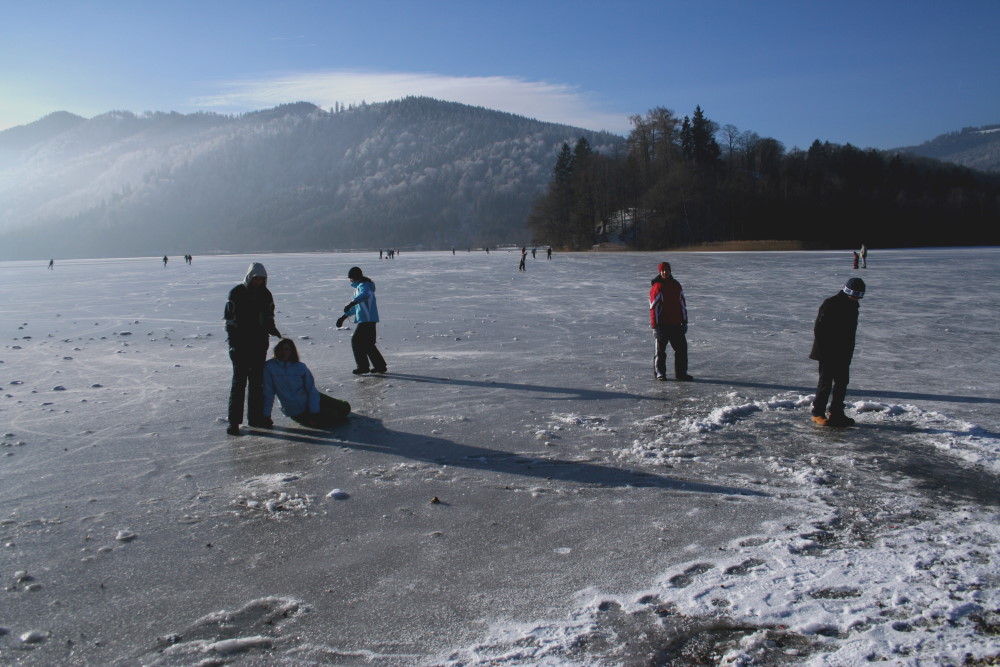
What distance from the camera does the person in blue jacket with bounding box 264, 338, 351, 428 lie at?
627cm

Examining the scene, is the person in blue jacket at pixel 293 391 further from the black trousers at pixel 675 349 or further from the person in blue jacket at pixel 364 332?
the black trousers at pixel 675 349

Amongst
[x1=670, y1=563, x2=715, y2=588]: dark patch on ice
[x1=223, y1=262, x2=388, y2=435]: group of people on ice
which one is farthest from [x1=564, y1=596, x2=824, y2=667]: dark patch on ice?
[x1=223, y1=262, x2=388, y2=435]: group of people on ice

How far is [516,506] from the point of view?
14.1 ft

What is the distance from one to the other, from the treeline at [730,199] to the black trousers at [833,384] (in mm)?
69575

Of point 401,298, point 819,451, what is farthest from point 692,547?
point 401,298

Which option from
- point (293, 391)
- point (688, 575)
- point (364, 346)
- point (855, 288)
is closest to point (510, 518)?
point (688, 575)

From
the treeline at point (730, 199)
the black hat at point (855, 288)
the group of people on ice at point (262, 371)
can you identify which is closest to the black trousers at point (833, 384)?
the black hat at point (855, 288)

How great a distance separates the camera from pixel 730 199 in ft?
251

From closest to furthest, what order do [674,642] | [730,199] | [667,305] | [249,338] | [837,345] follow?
[674,642] → [837,345] → [249,338] → [667,305] → [730,199]

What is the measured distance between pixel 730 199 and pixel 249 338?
7764cm

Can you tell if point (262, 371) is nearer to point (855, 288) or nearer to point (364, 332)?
point (364, 332)

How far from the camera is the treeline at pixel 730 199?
75.1 m

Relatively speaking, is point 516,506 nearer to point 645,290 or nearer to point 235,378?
point 235,378

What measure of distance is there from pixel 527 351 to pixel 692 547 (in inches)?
263
